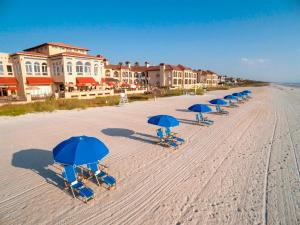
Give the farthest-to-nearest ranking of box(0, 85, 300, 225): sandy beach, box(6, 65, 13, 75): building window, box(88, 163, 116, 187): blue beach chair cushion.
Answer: box(6, 65, 13, 75): building window
box(88, 163, 116, 187): blue beach chair cushion
box(0, 85, 300, 225): sandy beach

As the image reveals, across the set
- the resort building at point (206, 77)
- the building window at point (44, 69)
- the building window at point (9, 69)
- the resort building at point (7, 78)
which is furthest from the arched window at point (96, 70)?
the resort building at point (206, 77)

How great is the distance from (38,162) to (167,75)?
5613 cm

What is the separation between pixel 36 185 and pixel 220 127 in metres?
11.4

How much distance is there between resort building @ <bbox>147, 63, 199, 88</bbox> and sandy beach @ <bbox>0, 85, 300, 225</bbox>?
50641mm

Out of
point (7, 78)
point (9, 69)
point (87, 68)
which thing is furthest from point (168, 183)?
point (9, 69)

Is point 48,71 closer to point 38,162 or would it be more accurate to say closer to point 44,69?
point 44,69

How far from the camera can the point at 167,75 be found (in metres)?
60.3

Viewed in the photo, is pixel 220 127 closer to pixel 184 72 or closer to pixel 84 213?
pixel 84 213

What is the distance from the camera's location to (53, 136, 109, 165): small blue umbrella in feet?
15.6

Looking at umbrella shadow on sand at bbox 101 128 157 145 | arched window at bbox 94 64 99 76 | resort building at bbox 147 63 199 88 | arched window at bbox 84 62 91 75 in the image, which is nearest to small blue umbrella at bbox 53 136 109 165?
umbrella shadow on sand at bbox 101 128 157 145

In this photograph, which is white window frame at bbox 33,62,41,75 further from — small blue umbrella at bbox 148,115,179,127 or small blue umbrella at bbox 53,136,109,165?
small blue umbrella at bbox 53,136,109,165

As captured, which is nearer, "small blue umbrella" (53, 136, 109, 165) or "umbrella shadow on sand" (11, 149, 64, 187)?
"small blue umbrella" (53, 136, 109, 165)

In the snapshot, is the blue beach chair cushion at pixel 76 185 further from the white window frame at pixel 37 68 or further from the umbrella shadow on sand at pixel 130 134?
the white window frame at pixel 37 68

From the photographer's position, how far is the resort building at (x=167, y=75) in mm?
59719
